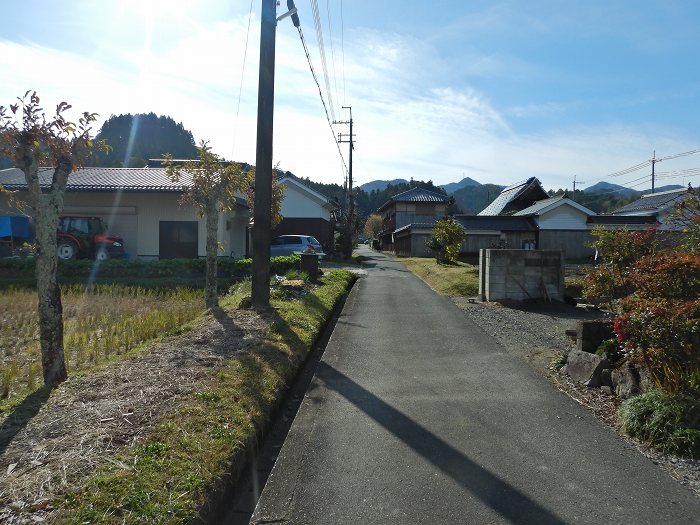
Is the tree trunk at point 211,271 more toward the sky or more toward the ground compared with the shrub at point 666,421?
more toward the sky

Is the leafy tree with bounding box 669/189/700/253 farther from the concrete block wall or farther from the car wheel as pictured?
the car wheel

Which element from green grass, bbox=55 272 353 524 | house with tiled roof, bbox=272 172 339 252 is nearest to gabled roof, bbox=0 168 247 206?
house with tiled roof, bbox=272 172 339 252

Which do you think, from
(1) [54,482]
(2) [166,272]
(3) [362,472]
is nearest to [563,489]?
(3) [362,472]

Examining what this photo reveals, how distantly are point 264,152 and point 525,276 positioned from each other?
22.8ft

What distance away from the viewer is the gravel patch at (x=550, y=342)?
12.5 feet

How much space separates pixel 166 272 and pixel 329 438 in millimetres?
13240

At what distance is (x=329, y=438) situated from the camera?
432 cm

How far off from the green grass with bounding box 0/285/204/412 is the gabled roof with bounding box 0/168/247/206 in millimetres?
6142

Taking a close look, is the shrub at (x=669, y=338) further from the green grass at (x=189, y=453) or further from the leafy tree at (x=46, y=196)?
the leafy tree at (x=46, y=196)

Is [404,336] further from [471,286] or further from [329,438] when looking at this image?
[471,286]

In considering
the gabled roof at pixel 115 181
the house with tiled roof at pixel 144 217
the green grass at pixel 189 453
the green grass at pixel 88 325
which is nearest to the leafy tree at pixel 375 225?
the gabled roof at pixel 115 181

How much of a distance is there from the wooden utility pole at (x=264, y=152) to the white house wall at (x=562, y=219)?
2592 cm

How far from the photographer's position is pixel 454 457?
3910 millimetres

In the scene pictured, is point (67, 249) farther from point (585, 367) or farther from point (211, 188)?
point (585, 367)
